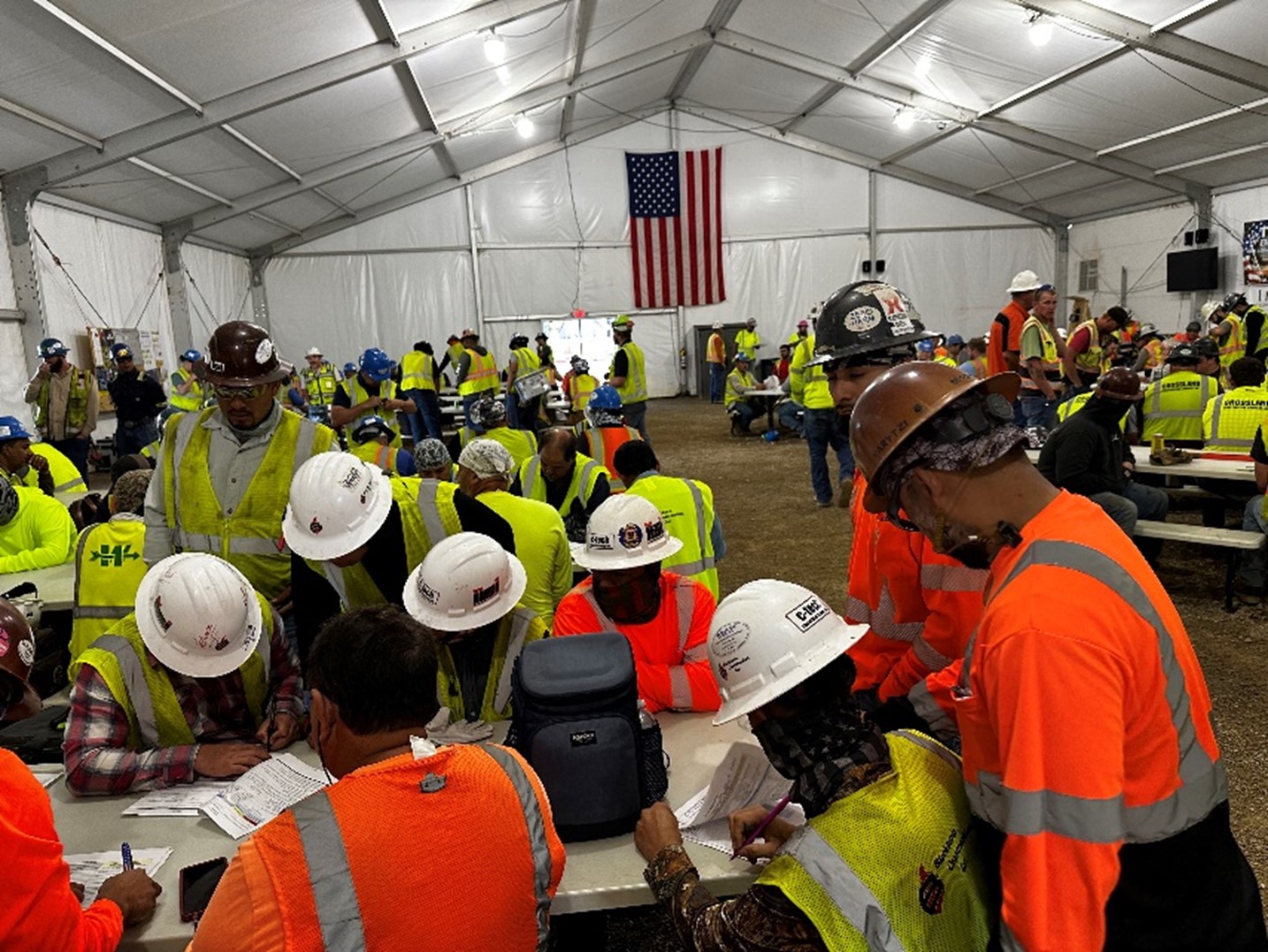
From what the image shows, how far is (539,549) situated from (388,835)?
88.6 inches

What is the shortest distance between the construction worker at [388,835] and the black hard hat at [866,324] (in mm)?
1508

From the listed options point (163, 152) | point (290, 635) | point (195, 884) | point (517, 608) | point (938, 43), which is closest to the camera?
point (195, 884)

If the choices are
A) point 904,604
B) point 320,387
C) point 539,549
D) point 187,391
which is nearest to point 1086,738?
point 904,604

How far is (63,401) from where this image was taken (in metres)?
8.72

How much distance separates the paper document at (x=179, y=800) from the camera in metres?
2.08

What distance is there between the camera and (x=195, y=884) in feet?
5.82

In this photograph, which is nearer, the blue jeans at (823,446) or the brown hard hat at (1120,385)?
the brown hard hat at (1120,385)

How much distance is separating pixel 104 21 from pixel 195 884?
7.89 metres

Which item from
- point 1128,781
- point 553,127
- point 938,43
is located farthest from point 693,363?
point 1128,781

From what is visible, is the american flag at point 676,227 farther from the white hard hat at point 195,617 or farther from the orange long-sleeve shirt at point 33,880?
the orange long-sleeve shirt at point 33,880

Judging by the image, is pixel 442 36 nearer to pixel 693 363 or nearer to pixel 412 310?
pixel 412 310

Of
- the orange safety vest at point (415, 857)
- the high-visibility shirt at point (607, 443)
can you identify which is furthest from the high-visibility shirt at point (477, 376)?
the orange safety vest at point (415, 857)

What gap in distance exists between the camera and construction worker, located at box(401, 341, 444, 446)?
1072 cm

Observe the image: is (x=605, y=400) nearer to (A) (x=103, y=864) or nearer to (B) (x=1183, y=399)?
(B) (x=1183, y=399)
